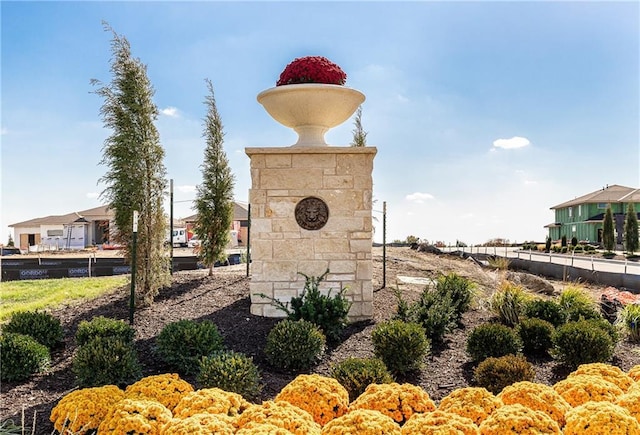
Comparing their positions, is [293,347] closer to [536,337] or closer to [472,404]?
[472,404]

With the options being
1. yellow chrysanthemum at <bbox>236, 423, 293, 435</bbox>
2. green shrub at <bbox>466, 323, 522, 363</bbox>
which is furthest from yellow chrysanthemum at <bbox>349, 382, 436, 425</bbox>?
green shrub at <bbox>466, 323, 522, 363</bbox>

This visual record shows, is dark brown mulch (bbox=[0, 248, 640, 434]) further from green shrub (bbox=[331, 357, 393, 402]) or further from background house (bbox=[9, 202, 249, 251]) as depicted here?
background house (bbox=[9, 202, 249, 251])

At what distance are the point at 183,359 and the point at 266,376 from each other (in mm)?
894

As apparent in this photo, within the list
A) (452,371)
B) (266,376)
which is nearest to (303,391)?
(266,376)

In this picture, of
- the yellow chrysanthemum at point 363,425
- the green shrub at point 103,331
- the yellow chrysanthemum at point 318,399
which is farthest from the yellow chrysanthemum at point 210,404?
the green shrub at point 103,331

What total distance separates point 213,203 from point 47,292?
3.90 m

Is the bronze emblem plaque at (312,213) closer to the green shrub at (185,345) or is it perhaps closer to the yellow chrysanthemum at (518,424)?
the green shrub at (185,345)

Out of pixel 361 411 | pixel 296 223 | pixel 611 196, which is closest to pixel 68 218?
pixel 296 223

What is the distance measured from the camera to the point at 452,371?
588cm

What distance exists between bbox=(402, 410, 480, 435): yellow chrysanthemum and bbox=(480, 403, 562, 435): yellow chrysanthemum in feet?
0.28

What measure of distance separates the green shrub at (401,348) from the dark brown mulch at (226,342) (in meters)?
0.17

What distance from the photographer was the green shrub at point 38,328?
6.32 metres

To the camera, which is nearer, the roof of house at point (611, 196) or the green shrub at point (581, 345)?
the green shrub at point (581, 345)

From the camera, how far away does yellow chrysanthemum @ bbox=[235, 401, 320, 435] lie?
3.12m
